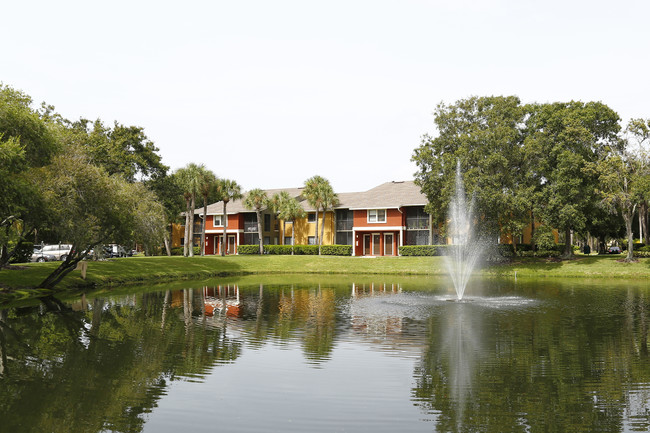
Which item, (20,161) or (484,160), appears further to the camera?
(484,160)

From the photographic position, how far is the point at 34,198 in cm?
2419

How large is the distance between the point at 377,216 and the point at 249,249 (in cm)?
1688

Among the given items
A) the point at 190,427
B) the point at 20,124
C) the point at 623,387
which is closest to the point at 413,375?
the point at 623,387

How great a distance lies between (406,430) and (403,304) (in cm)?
1586

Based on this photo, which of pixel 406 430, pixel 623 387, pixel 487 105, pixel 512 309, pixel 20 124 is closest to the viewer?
pixel 406 430

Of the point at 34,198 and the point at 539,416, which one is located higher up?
the point at 34,198

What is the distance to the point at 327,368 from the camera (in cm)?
1170

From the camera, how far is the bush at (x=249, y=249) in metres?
65.6

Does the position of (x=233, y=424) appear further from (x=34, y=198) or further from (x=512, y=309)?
(x=34, y=198)

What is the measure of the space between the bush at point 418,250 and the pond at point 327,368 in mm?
31243

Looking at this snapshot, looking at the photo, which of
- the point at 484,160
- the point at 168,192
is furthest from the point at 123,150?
the point at 484,160

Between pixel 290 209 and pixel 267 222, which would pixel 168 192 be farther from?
pixel 267 222

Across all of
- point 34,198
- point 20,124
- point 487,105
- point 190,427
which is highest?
point 487,105

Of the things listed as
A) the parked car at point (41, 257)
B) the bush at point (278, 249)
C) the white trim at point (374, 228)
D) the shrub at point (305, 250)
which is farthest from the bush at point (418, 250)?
the parked car at point (41, 257)
